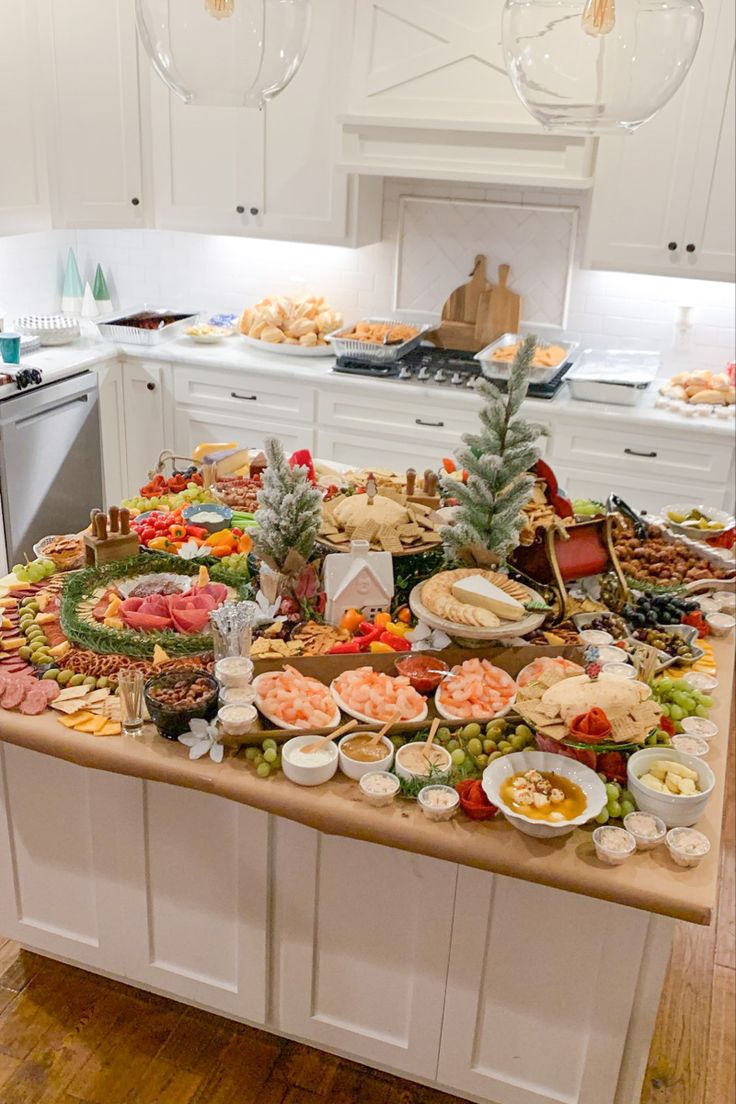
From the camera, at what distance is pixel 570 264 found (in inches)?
187

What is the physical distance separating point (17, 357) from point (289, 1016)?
129 inches

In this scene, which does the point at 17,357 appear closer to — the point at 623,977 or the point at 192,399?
the point at 192,399

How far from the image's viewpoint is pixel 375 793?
1925mm

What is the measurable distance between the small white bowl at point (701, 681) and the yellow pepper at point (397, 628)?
67 cm

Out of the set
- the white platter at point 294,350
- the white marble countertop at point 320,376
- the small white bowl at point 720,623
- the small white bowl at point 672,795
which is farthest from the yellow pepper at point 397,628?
the white platter at point 294,350

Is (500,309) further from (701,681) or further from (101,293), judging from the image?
(701,681)

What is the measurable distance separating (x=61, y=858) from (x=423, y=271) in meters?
3.57

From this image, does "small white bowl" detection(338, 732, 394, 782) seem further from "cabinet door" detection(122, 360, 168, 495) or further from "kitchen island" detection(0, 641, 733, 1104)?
"cabinet door" detection(122, 360, 168, 495)

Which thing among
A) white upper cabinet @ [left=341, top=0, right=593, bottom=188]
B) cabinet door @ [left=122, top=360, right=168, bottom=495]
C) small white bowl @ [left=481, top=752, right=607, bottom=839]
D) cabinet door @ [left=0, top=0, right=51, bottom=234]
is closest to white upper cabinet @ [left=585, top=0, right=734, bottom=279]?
white upper cabinet @ [left=341, top=0, right=593, bottom=188]

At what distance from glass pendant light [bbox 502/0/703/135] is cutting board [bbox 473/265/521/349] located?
11.0 ft

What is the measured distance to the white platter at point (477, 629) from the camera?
89.7 inches

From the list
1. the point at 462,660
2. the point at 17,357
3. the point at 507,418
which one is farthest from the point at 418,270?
the point at 462,660

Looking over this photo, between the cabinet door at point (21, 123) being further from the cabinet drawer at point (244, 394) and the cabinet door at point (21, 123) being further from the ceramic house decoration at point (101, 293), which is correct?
the cabinet drawer at point (244, 394)

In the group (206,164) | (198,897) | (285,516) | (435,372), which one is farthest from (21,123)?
(198,897)
